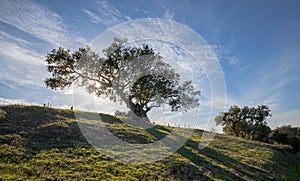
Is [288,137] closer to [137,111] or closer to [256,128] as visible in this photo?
[256,128]

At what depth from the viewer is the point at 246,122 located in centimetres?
6419

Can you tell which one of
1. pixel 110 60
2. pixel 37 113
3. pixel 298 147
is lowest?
pixel 298 147

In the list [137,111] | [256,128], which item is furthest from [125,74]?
[256,128]

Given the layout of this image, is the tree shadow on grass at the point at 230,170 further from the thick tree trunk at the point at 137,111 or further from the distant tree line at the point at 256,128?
the distant tree line at the point at 256,128

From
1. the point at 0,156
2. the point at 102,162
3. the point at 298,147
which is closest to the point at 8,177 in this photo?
the point at 0,156

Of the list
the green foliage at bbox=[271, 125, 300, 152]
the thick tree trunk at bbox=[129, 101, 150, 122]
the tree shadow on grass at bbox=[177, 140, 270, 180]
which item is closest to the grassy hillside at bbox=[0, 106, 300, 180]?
the tree shadow on grass at bbox=[177, 140, 270, 180]

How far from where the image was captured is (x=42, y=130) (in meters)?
18.7

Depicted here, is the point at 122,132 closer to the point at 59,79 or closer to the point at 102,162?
the point at 102,162

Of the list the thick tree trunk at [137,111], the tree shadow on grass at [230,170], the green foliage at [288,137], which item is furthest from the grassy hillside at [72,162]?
the green foliage at [288,137]

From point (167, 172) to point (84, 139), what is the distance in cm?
827

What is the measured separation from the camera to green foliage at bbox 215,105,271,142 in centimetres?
5928

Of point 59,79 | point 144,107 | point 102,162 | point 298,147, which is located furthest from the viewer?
point 298,147

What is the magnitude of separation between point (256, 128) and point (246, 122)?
14.3 ft

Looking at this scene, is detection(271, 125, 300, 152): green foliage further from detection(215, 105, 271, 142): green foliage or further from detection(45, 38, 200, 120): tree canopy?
detection(45, 38, 200, 120): tree canopy
